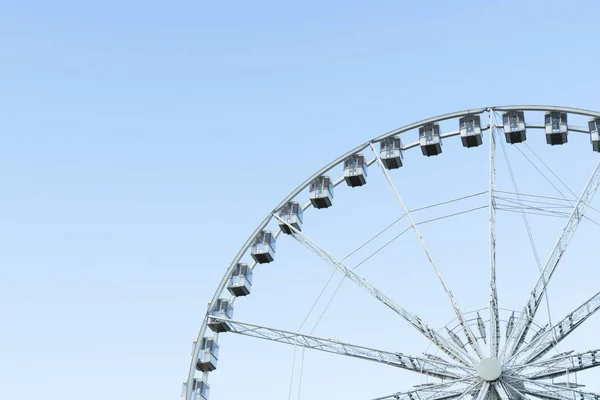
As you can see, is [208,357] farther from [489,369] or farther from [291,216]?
[489,369]

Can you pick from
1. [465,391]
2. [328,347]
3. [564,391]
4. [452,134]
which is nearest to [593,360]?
[564,391]

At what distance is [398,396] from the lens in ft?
103

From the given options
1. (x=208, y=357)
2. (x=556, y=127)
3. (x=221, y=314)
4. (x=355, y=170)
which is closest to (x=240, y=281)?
(x=221, y=314)

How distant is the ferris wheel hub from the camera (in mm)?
30844

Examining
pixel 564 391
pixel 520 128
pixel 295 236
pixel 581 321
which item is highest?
pixel 520 128

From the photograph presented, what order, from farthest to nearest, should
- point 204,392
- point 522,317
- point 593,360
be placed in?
point 204,392
point 522,317
point 593,360

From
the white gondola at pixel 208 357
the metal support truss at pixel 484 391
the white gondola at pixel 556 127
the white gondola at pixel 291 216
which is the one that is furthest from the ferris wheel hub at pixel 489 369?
the white gondola at pixel 291 216

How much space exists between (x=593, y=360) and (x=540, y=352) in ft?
6.44

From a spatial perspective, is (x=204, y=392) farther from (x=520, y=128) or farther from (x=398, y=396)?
(x=520, y=128)

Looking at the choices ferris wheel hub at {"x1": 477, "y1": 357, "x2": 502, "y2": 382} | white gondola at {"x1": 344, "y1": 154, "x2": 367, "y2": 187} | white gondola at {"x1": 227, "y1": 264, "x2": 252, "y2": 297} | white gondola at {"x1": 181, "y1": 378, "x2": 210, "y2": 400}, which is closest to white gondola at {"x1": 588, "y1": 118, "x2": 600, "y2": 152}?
white gondola at {"x1": 344, "y1": 154, "x2": 367, "y2": 187}

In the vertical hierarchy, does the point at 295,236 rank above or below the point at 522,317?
above

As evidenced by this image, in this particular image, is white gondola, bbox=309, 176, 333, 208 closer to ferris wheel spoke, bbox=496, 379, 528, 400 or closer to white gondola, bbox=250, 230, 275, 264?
white gondola, bbox=250, 230, 275, 264

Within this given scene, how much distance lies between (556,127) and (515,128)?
54.5 inches

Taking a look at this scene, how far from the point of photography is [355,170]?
38844 millimetres
